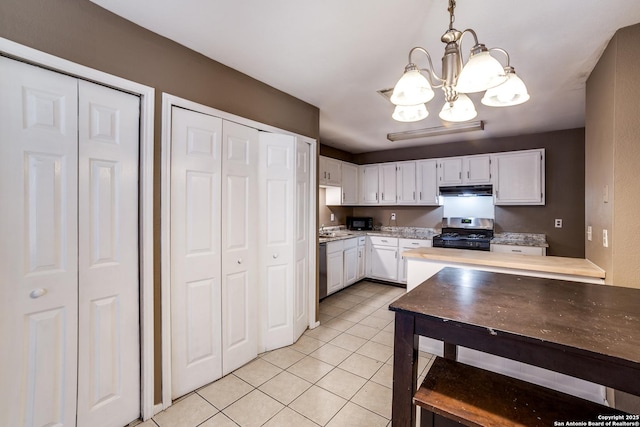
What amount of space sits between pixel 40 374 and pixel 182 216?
3.47 ft

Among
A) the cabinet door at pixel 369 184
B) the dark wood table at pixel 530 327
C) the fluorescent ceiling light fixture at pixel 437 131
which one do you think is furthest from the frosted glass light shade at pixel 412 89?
the cabinet door at pixel 369 184

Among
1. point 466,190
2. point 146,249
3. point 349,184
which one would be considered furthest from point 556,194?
point 146,249

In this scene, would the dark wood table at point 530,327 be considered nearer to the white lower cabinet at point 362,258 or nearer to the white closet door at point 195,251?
the white closet door at point 195,251

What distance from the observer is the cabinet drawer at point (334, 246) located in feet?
12.9

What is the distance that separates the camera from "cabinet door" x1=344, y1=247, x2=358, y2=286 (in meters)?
4.36

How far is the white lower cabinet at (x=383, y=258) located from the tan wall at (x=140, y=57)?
2.94 metres

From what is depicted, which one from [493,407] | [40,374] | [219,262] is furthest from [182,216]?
[493,407]

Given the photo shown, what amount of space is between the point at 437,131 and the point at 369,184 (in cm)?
170

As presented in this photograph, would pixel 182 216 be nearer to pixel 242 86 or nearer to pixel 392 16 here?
pixel 242 86

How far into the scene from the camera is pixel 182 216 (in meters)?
1.91

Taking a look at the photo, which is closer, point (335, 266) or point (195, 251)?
point (195, 251)

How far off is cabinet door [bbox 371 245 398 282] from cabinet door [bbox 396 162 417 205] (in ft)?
2.90

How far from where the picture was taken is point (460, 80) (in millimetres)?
1194

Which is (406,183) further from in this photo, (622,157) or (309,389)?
(309,389)
